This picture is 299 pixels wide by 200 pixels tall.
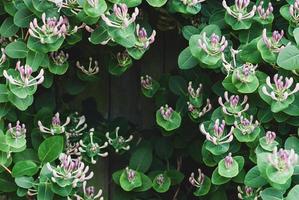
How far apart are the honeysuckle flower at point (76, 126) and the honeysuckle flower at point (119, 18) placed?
1.62ft

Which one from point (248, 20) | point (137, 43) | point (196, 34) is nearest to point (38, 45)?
point (137, 43)

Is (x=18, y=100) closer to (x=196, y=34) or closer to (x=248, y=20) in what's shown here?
(x=196, y=34)

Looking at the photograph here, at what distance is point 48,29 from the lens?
1843mm

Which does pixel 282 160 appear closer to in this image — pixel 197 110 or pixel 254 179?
pixel 254 179

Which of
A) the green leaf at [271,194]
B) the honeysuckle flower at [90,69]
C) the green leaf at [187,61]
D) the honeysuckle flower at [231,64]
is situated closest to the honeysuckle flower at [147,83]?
the honeysuckle flower at [90,69]

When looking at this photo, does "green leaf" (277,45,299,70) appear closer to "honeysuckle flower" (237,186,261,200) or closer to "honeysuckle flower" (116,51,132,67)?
"honeysuckle flower" (237,186,261,200)

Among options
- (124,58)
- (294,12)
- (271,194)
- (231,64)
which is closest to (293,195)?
(271,194)

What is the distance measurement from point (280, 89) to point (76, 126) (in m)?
0.76

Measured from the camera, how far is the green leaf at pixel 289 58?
1.82 m

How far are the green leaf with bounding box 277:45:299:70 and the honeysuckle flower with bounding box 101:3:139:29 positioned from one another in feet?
1.39

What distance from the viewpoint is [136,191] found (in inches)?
87.7

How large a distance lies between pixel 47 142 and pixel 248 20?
713 millimetres

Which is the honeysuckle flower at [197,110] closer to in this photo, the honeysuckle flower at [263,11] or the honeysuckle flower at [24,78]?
the honeysuckle flower at [263,11]

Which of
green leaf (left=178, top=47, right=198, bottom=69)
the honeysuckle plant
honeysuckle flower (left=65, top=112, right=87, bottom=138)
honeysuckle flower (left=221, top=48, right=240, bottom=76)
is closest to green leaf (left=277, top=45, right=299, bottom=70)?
the honeysuckle plant
